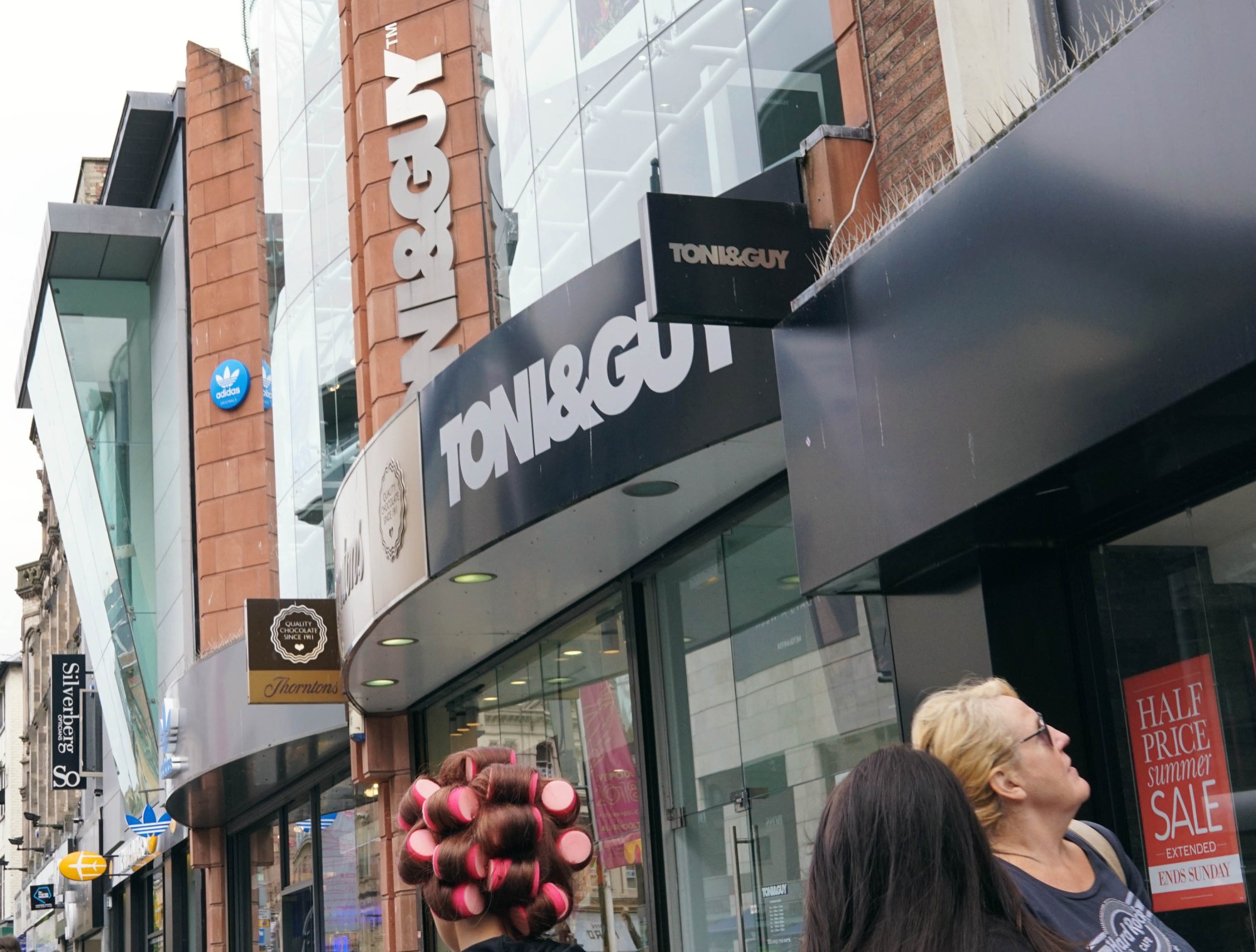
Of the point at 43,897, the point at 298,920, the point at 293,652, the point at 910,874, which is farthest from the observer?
the point at 43,897

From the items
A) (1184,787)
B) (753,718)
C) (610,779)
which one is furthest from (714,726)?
(1184,787)

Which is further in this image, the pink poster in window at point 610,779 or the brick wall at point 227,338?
the brick wall at point 227,338

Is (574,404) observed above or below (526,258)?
below

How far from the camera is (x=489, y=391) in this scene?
8719 millimetres

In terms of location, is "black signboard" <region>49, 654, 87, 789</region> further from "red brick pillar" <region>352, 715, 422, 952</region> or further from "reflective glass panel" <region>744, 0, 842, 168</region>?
"reflective glass panel" <region>744, 0, 842, 168</region>

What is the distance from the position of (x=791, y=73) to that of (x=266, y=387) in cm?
1303

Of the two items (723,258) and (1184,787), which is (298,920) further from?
(1184,787)

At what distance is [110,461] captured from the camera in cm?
2528

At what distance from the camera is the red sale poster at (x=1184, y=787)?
5.41 meters

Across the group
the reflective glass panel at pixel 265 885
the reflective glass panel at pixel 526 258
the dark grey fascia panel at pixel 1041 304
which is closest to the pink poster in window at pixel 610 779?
the reflective glass panel at pixel 526 258

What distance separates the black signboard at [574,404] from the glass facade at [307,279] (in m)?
6.49

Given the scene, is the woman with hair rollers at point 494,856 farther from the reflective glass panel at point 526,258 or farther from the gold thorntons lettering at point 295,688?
the gold thorntons lettering at point 295,688

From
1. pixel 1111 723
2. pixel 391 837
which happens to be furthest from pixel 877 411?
pixel 391 837

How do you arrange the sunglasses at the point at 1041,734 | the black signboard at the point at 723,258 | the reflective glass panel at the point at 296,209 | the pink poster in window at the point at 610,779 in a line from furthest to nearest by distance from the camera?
the reflective glass panel at the point at 296,209
the pink poster in window at the point at 610,779
the black signboard at the point at 723,258
the sunglasses at the point at 1041,734
